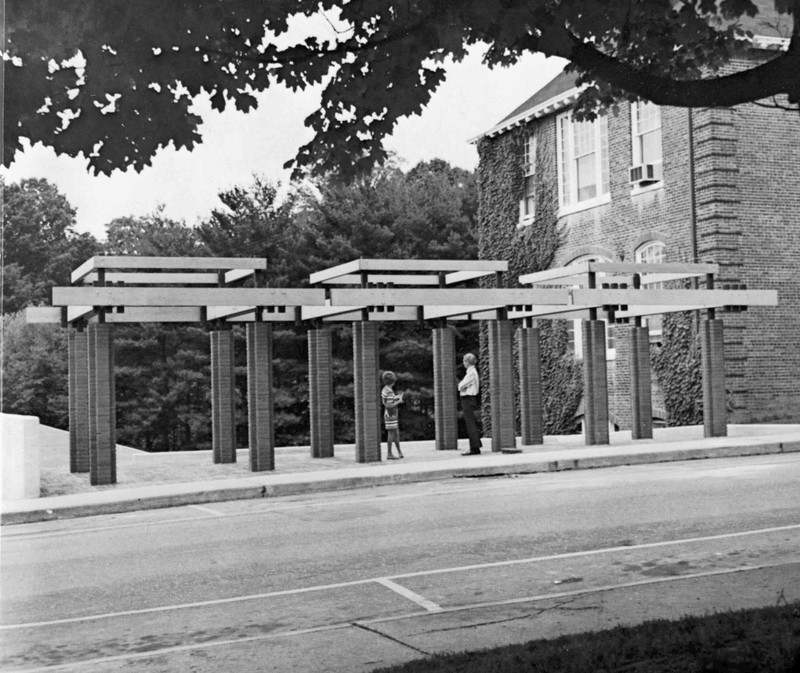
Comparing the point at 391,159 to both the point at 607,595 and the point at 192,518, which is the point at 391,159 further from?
the point at 192,518

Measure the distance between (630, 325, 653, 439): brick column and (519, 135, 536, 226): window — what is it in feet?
14.1

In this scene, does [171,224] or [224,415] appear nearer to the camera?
[171,224]

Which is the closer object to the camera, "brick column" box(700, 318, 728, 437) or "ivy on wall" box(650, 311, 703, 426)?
"brick column" box(700, 318, 728, 437)

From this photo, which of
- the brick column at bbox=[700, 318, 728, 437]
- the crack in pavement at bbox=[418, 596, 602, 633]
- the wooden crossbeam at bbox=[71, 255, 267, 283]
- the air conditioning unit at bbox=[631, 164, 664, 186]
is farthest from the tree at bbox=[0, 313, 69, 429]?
the brick column at bbox=[700, 318, 728, 437]

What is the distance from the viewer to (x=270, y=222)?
60.1 ft

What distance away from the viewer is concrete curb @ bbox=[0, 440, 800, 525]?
13.9 metres

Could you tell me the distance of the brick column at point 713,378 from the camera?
846 inches

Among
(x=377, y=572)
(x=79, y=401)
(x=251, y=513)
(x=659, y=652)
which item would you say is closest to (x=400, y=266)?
(x=79, y=401)

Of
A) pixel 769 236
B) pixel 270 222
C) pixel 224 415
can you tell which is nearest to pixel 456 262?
pixel 270 222

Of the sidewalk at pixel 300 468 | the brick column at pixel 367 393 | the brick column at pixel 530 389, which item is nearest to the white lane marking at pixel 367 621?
the sidewalk at pixel 300 468

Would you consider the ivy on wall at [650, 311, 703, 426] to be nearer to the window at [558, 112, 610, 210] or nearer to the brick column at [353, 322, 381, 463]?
the window at [558, 112, 610, 210]

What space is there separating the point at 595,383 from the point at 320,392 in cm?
549

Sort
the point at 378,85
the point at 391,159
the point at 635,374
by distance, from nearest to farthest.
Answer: the point at 378,85 < the point at 391,159 < the point at 635,374

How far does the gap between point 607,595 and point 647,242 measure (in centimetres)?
1416
